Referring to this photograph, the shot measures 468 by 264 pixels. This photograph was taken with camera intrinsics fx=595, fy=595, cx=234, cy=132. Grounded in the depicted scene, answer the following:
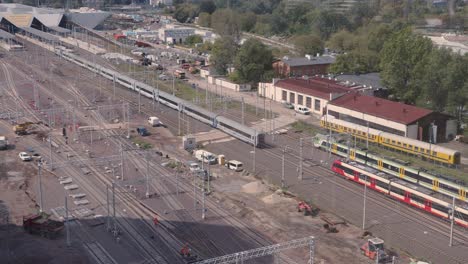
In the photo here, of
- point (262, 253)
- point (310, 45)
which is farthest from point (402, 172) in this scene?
point (310, 45)

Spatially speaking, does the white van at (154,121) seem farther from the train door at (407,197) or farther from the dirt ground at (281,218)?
the train door at (407,197)

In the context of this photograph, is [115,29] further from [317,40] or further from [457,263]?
[457,263]

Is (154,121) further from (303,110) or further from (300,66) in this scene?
(300,66)

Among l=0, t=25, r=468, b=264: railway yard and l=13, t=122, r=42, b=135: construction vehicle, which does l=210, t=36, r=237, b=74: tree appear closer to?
l=0, t=25, r=468, b=264: railway yard

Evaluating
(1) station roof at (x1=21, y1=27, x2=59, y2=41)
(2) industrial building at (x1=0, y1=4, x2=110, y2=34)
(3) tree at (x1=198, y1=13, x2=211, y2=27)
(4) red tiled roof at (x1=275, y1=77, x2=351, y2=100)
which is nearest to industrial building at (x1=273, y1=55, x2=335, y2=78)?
(4) red tiled roof at (x1=275, y1=77, x2=351, y2=100)

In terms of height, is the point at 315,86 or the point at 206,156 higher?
the point at 315,86

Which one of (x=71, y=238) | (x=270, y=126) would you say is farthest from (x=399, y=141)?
(x=71, y=238)

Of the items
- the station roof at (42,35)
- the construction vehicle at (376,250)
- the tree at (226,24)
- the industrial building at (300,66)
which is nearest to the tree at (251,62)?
the industrial building at (300,66)
